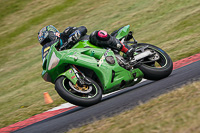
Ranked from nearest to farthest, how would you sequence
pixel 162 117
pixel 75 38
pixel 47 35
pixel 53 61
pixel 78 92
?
1. pixel 162 117
2. pixel 78 92
3. pixel 53 61
4. pixel 75 38
5. pixel 47 35

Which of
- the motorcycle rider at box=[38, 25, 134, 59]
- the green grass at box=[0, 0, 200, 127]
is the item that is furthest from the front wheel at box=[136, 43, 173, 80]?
the green grass at box=[0, 0, 200, 127]

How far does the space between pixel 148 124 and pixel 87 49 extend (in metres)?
3.04

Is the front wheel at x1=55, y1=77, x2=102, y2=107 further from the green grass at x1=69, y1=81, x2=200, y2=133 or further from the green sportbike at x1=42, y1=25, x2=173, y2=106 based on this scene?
the green grass at x1=69, y1=81, x2=200, y2=133

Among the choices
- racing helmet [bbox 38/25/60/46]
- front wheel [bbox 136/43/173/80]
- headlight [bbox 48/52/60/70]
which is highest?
racing helmet [bbox 38/25/60/46]

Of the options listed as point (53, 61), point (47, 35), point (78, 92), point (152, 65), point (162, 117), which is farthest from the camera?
point (152, 65)

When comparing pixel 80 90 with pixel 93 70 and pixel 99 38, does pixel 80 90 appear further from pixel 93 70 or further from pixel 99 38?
pixel 99 38

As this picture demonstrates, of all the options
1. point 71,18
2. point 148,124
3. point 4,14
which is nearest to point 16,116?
point 148,124

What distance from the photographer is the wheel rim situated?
5.49 meters

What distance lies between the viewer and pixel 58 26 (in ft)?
70.1

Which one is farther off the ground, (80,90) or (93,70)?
(93,70)

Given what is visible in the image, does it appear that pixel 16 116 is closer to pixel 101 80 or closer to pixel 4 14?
pixel 101 80

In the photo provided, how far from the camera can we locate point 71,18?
21922mm

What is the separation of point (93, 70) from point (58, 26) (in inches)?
629

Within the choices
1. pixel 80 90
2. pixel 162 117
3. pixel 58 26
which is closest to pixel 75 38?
pixel 80 90
